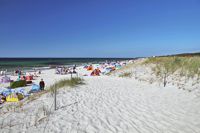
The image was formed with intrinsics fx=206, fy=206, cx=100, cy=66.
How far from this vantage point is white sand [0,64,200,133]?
6054 millimetres

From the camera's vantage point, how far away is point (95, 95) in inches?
424

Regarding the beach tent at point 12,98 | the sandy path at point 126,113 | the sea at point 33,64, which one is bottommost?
the sea at point 33,64

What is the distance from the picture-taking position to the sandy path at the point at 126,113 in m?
6.08

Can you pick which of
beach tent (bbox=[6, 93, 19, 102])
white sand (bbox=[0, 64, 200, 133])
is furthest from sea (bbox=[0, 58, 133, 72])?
white sand (bbox=[0, 64, 200, 133])

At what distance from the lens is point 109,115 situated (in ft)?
24.0

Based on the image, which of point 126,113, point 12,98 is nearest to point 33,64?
point 12,98

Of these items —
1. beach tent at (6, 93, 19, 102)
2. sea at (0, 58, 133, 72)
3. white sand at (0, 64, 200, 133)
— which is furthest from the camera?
sea at (0, 58, 133, 72)

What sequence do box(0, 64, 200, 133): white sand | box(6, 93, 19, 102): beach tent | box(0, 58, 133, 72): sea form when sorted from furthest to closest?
box(0, 58, 133, 72): sea, box(6, 93, 19, 102): beach tent, box(0, 64, 200, 133): white sand

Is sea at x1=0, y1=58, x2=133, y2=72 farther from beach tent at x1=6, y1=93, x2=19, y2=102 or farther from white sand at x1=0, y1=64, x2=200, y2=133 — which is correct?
white sand at x1=0, y1=64, x2=200, y2=133

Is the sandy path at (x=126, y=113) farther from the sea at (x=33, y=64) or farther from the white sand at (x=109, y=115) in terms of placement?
the sea at (x=33, y=64)

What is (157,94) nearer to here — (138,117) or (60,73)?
(138,117)

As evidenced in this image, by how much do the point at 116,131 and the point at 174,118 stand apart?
7.76 ft

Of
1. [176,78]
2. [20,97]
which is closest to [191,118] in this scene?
[176,78]

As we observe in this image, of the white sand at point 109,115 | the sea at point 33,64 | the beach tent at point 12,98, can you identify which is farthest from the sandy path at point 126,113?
Answer: the sea at point 33,64
